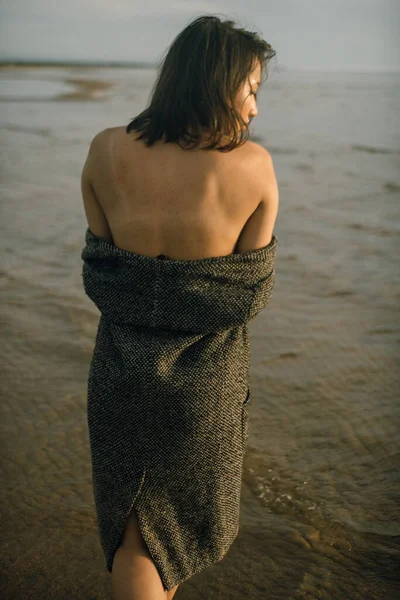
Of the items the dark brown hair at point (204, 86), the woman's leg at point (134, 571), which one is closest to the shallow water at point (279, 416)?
the woman's leg at point (134, 571)

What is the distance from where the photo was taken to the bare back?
5.63 feet

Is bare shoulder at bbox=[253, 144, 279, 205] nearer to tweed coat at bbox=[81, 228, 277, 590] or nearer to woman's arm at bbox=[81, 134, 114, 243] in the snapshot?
tweed coat at bbox=[81, 228, 277, 590]

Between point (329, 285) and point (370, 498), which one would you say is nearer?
point (370, 498)

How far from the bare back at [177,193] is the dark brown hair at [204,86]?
38 millimetres

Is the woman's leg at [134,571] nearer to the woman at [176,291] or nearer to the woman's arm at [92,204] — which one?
the woman at [176,291]

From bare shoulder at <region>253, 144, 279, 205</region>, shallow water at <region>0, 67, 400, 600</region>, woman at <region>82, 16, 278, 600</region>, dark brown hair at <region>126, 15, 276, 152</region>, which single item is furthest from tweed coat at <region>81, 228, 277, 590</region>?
shallow water at <region>0, 67, 400, 600</region>

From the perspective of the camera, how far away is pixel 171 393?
180 centimetres

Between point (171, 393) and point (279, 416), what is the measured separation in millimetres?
1886

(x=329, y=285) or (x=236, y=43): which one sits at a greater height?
(x=236, y=43)

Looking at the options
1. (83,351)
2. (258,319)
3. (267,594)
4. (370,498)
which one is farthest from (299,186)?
(267,594)

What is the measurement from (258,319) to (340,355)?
0.73 m

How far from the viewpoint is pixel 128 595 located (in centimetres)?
180

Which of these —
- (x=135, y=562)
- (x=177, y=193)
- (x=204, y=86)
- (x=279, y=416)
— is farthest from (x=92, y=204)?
(x=279, y=416)

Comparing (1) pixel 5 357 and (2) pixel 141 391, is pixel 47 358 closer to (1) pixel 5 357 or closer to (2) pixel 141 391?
(1) pixel 5 357
